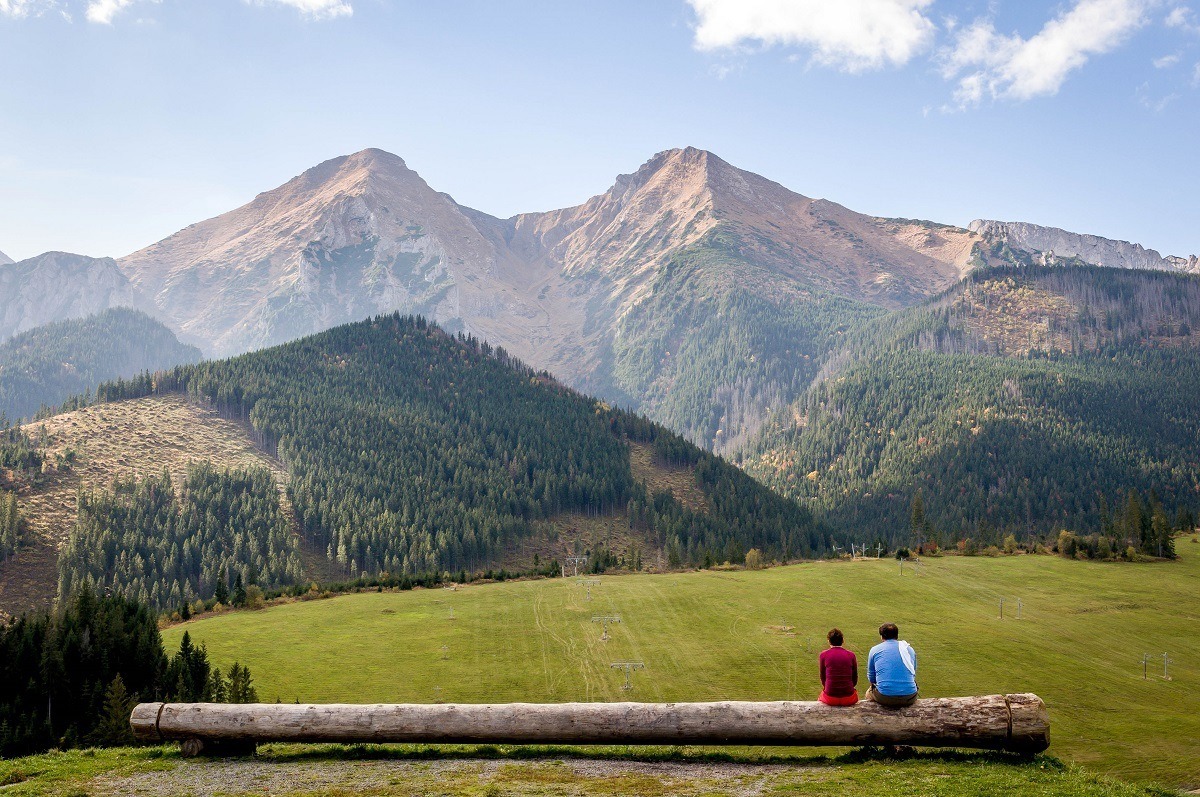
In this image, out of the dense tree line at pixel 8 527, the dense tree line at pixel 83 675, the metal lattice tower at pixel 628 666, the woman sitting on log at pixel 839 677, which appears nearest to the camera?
the woman sitting on log at pixel 839 677

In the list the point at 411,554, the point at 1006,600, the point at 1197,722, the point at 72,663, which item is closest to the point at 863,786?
the point at 1197,722

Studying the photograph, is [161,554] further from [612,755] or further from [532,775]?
[532,775]

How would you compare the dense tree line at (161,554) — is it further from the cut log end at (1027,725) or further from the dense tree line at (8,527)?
the cut log end at (1027,725)

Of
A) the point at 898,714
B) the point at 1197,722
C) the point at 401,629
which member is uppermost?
the point at 898,714

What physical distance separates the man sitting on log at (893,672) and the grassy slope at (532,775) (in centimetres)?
209

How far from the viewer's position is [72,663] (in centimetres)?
6344

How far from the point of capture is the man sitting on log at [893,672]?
27000mm

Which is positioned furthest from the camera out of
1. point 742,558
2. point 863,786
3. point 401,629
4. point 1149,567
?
point 742,558

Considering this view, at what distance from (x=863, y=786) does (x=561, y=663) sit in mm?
59840

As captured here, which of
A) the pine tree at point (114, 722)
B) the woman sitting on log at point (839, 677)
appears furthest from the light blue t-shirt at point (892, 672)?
the pine tree at point (114, 722)

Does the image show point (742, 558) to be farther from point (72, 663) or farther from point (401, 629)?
point (72, 663)

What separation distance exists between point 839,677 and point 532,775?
10868mm

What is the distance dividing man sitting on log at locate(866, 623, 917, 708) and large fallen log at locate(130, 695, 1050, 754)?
636mm

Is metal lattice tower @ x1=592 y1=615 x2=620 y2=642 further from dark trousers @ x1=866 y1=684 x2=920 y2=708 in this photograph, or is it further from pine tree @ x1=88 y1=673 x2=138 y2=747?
dark trousers @ x1=866 y1=684 x2=920 y2=708
